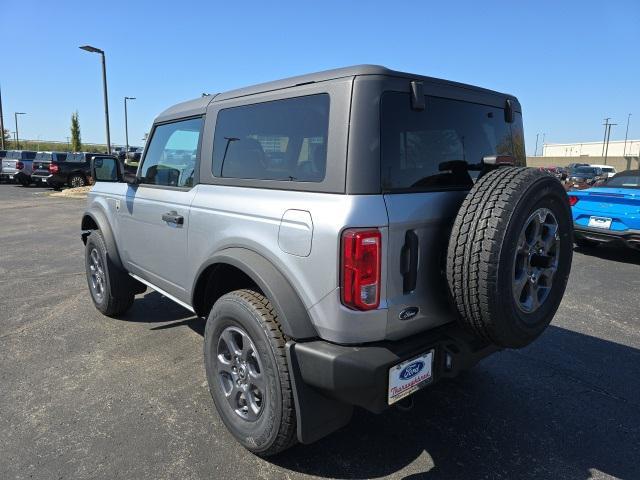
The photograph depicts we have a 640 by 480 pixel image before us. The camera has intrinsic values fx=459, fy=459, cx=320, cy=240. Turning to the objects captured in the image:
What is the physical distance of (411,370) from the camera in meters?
2.17

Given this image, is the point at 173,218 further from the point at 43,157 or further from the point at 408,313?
the point at 43,157

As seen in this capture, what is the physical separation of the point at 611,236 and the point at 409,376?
6.44m

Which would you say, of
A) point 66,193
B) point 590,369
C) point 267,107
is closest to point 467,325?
point 267,107

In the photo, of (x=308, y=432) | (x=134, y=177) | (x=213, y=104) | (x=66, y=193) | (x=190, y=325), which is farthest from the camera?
(x=66, y=193)

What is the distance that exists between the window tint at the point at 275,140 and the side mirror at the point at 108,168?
1.65 m

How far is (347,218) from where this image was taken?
6.59 ft

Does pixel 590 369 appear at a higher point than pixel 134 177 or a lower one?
lower

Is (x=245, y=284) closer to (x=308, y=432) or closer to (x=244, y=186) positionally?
(x=244, y=186)

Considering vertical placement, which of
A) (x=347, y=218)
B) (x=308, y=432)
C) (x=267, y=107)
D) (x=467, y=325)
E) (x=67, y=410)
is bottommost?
(x=67, y=410)

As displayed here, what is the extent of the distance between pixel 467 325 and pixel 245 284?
1.35m

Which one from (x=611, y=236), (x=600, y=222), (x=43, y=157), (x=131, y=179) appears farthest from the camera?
(x=43, y=157)

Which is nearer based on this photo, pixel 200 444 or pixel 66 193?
pixel 200 444

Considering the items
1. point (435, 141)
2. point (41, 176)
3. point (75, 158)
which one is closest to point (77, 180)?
point (75, 158)

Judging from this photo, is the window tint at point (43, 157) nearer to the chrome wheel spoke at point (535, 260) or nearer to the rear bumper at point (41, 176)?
the rear bumper at point (41, 176)
